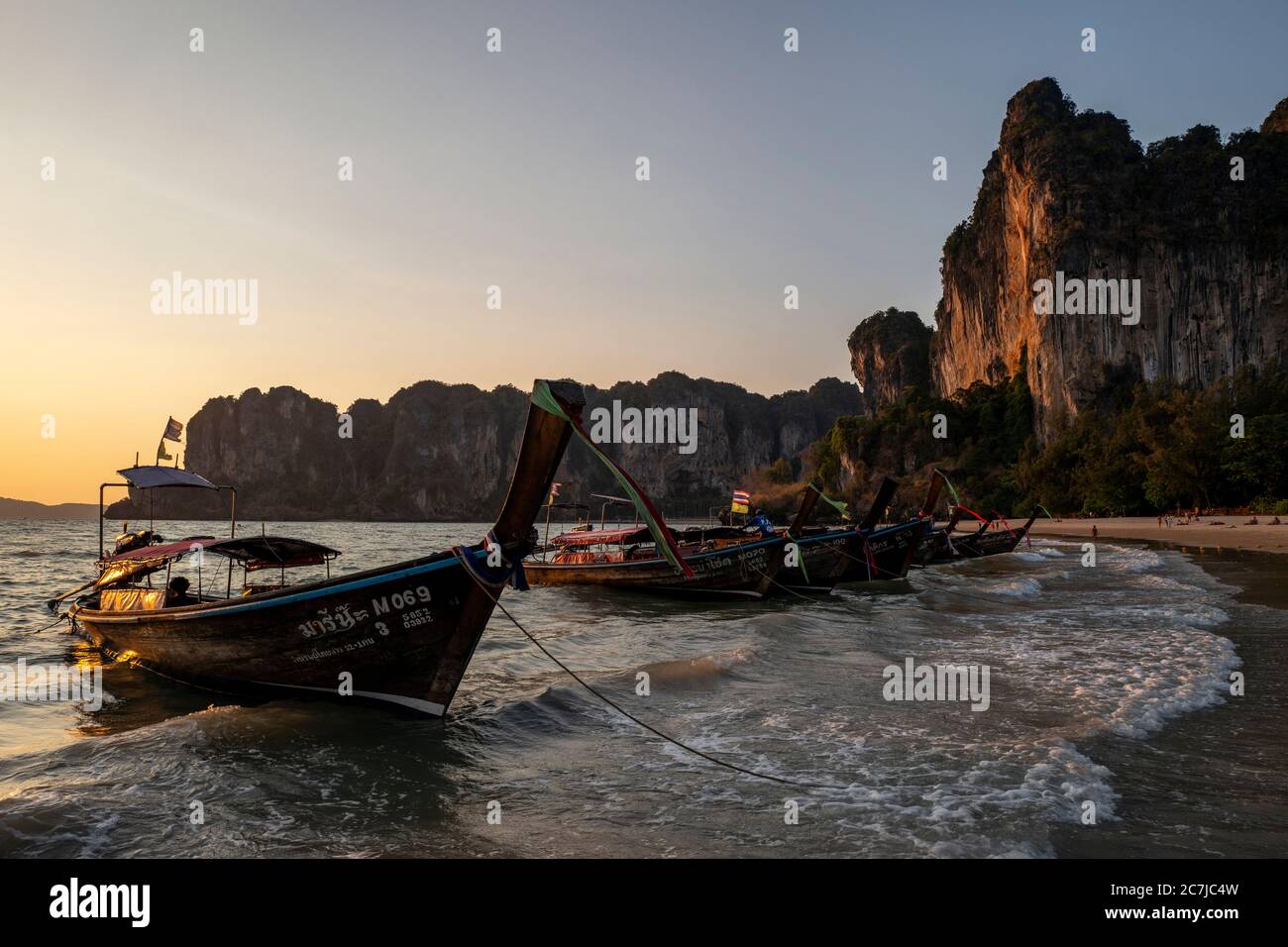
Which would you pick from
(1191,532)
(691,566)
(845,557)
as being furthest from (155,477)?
(1191,532)

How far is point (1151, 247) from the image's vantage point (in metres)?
72.8

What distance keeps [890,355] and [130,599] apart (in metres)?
138

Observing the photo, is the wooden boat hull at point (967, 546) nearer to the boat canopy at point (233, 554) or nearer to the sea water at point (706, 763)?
the sea water at point (706, 763)

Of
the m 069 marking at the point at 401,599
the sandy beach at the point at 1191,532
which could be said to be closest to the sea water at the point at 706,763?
the m 069 marking at the point at 401,599

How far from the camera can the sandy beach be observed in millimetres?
34906

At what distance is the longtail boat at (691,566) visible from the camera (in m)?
21.2

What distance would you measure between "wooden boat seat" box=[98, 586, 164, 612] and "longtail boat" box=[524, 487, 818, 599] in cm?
1096

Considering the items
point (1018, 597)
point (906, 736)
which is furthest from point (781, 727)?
point (1018, 597)

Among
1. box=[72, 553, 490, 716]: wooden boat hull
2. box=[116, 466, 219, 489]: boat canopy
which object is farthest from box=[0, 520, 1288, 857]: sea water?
box=[116, 466, 219, 489]: boat canopy

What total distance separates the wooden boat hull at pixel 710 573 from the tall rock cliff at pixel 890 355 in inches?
4555

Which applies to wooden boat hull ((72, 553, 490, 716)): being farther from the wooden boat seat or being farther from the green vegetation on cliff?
the green vegetation on cliff

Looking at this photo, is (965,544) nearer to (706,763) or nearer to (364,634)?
(706,763)
